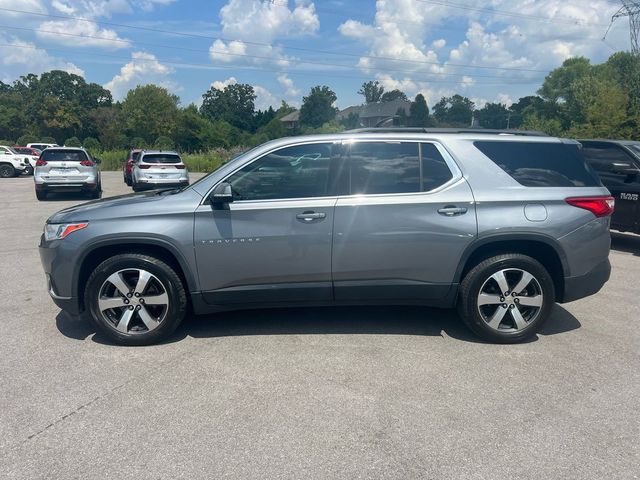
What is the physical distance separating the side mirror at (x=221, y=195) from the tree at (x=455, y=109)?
171 feet

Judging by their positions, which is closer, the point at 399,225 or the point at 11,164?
the point at 399,225

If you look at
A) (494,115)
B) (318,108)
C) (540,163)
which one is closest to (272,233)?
(540,163)

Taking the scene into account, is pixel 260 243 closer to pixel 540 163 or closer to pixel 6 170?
pixel 540 163

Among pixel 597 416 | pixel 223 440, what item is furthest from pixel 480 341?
pixel 223 440

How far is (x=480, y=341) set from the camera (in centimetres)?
462

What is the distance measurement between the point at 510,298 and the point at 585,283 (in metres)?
0.72

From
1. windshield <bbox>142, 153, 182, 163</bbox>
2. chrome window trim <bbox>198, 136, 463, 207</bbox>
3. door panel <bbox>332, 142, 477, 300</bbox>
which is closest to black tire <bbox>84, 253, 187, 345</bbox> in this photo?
chrome window trim <bbox>198, 136, 463, 207</bbox>

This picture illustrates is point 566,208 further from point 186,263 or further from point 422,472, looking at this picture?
point 186,263

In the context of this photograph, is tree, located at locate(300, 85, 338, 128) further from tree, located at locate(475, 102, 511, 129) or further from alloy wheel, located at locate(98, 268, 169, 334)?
alloy wheel, located at locate(98, 268, 169, 334)

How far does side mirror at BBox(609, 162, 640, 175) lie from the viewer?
27.6ft

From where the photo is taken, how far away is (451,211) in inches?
174

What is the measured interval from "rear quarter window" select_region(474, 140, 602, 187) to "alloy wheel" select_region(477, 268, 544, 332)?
85 cm

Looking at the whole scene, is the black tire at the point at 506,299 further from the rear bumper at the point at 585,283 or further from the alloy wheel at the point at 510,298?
the rear bumper at the point at 585,283

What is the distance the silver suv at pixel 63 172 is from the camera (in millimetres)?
16297
